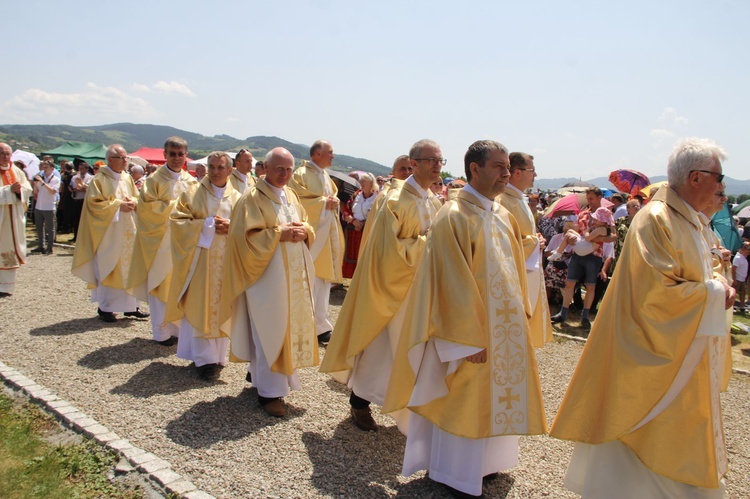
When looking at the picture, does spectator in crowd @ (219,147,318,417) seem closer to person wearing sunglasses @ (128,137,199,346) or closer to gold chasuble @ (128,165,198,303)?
person wearing sunglasses @ (128,137,199,346)

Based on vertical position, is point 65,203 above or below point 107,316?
above

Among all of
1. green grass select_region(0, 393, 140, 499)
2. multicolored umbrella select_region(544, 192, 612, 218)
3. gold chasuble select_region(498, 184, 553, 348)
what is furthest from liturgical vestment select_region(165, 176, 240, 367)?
multicolored umbrella select_region(544, 192, 612, 218)

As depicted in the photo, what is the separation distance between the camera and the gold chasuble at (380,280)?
4.95 metres

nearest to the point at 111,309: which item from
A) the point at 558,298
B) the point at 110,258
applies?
the point at 110,258

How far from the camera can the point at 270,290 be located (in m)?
5.40

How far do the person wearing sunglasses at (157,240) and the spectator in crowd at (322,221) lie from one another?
64.3 inches

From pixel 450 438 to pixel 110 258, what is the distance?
260 inches

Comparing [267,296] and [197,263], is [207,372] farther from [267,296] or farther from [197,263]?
[267,296]

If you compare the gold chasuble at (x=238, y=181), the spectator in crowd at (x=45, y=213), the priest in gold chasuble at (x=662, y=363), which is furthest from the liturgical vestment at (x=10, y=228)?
the priest in gold chasuble at (x=662, y=363)

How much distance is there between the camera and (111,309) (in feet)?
28.3

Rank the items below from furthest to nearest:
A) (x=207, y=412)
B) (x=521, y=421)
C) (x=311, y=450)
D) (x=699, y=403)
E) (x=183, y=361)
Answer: (x=183, y=361), (x=207, y=412), (x=311, y=450), (x=521, y=421), (x=699, y=403)

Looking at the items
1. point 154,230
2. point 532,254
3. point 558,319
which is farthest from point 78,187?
point 532,254

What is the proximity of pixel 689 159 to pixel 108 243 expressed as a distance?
25.8 feet

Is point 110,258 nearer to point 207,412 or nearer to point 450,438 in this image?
point 207,412
